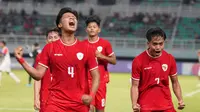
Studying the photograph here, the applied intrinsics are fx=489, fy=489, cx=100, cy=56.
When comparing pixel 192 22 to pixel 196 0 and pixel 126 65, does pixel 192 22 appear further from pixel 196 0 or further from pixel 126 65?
pixel 126 65

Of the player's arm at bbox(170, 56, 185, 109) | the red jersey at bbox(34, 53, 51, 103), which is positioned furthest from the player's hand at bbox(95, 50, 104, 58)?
the player's arm at bbox(170, 56, 185, 109)

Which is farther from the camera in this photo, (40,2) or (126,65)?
(40,2)

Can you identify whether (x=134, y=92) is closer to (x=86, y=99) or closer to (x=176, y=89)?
(x=176, y=89)

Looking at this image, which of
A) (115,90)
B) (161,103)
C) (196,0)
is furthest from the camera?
(196,0)

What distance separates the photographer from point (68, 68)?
6.67 meters

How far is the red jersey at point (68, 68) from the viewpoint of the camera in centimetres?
667

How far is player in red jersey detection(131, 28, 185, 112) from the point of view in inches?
304

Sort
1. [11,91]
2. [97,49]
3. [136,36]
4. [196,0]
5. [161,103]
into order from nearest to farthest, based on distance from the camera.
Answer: [161,103], [97,49], [11,91], [136,36], [196,0]

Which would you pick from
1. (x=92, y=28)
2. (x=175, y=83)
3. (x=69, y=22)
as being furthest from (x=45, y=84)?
(x=92, y=28)

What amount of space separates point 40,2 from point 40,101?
39.7 m

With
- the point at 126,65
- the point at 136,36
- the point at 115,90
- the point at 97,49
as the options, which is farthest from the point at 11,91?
the point at 136,36

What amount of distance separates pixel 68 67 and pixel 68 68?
0.04 ft

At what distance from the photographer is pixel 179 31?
43219 millimetres

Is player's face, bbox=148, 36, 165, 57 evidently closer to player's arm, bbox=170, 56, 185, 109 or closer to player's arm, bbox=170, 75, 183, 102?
player's arm, bbox=170, 56, 185, 109
